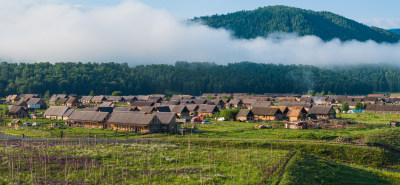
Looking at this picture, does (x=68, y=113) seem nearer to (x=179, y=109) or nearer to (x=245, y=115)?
(x=179, y=109)

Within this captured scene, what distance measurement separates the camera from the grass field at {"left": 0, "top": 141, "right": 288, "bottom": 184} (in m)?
34.3

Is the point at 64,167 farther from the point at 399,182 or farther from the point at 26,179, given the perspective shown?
the point at 399,182

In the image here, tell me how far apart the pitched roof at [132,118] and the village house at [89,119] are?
275cm

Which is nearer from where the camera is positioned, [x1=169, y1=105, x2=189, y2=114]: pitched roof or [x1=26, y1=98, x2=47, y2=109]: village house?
[x1=169, y1=105, x2=189, y2=114]: pitched roof

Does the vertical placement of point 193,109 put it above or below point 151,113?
below

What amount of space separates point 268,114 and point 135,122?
36.9 metres

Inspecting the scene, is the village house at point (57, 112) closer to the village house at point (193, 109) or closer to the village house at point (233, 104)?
the village house at point (193, 109)

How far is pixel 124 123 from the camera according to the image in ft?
221

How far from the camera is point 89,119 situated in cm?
7344

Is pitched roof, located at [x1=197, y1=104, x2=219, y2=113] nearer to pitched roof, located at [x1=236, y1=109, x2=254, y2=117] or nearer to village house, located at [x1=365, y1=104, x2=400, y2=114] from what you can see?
pitched roof, located at [x1=236, y1=109, x2=254, y2=117]

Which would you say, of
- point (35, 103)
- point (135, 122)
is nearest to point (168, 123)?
point (135, 122)

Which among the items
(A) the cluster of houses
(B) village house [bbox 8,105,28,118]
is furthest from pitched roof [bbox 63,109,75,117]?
(B) village house [bbox 8,105,28,118]

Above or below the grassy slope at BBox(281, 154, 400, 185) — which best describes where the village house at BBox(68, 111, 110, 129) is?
above

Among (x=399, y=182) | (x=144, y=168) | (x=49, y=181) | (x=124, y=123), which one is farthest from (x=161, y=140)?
(x=399, y=182)
